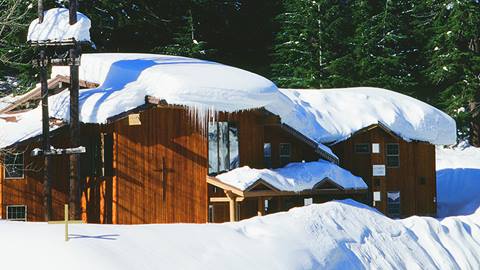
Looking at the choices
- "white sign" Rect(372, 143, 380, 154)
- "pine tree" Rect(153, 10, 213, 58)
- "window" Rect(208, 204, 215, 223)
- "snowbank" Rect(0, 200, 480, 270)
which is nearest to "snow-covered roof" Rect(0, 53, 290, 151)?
"window" Rect(208, 204, 215, 223)

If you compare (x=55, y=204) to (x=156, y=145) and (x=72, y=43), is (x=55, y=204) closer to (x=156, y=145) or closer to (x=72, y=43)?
(x=156, y=145)

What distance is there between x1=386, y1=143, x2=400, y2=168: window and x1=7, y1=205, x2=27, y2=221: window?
14.6 metres

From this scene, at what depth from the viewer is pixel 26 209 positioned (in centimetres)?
2420

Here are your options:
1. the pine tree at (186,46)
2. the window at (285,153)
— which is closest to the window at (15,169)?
the window at (285,153)

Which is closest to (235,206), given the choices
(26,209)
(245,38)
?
(26,209)

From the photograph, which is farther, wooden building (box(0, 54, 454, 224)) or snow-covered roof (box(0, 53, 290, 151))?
wooden building (box(0, 54, 454, 224))

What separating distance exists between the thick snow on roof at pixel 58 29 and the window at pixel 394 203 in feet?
47.8

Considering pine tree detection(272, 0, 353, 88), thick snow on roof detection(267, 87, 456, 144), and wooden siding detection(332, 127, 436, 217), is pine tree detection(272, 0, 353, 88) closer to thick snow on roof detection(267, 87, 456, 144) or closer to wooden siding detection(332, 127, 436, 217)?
thick snow on roof detection(267, 87, 456, 144)

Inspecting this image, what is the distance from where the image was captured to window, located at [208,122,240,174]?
2475 centimetres

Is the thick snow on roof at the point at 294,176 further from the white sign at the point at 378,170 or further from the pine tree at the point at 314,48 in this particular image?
the pine tree at the point at 314,48

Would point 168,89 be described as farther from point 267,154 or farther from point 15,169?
point 267,154

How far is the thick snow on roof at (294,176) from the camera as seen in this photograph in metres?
23.7

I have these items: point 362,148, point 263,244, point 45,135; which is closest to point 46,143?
point 45,135

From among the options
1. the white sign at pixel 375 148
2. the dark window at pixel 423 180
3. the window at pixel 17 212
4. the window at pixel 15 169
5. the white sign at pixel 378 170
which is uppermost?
the white sign at pixel 375 148
